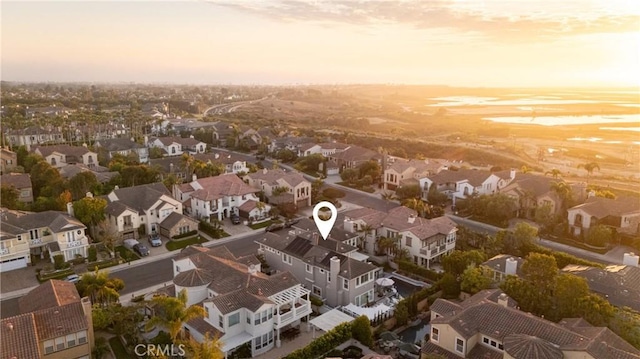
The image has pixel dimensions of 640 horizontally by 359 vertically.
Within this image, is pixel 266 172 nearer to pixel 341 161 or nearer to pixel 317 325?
pixel 341 161

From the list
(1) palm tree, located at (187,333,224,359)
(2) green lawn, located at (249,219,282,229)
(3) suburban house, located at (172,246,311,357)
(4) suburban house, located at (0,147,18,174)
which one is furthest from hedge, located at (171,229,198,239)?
(4) suburban house, located at (0,147,18,174)

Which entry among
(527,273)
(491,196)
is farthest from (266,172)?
(527,273)

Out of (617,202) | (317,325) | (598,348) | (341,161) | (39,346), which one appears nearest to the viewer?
(598,348)

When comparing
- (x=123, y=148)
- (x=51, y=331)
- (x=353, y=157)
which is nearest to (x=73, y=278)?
(x=51, y=331)

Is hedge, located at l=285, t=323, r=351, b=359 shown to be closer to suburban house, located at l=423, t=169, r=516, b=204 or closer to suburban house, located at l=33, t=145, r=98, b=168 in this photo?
suburban house, located at l=423, t=169, r=516, b=204

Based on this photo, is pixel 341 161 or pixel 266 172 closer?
pixel 266 172

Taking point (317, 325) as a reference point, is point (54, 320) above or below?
above
